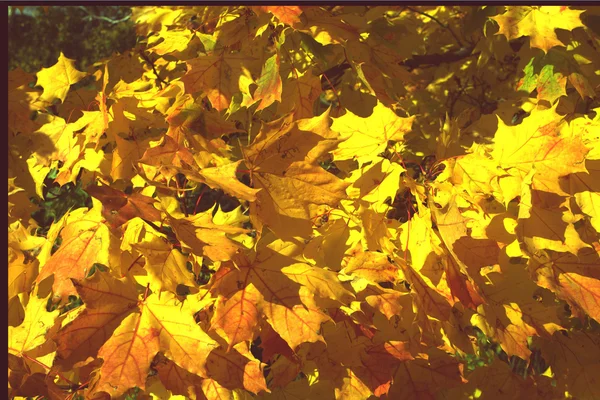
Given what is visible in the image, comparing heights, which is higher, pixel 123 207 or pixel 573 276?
pixel 123 207

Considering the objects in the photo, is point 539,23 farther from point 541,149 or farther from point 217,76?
point 217,76

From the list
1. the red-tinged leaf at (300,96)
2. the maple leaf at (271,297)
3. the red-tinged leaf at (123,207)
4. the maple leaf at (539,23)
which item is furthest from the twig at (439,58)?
the red-tinged leaf at (123,207)

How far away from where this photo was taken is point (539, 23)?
1.87m

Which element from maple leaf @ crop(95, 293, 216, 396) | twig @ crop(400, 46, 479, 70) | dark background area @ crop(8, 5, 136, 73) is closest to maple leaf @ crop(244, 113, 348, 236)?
maple leaf @ crop(95, 293, 216, 396)

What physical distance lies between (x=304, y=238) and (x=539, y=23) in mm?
918

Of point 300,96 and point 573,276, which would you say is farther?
point 300,96

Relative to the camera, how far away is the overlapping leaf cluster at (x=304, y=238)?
52.6 inches

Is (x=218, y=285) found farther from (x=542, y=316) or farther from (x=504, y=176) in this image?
(x=542, y=316)

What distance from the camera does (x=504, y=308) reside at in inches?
65.3

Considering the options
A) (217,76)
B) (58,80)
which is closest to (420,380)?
(217,76)

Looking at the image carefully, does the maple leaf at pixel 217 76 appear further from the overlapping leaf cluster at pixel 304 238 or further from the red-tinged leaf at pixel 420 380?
the red-tinged leaf at pixel 420 380

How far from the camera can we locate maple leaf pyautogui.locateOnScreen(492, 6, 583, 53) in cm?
184

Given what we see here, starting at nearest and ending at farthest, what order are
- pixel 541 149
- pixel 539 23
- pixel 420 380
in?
pixel 541 149 → pixel 420 380 → pixel 539 23

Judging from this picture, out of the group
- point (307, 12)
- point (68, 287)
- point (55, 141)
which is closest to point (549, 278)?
point (307, 12)
